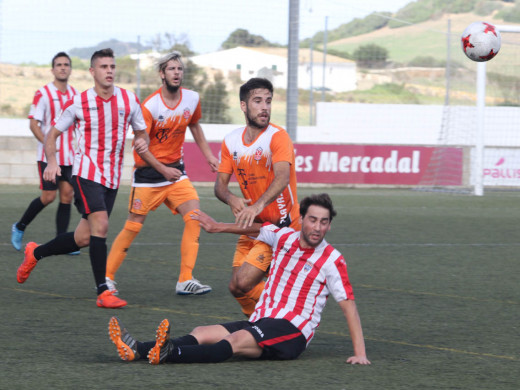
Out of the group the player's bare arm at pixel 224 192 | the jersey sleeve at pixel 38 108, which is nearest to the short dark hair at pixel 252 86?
the player's bare arm at pixel 224 192

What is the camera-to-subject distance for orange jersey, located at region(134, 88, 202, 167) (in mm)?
7523

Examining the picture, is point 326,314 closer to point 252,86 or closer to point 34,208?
point 252,86

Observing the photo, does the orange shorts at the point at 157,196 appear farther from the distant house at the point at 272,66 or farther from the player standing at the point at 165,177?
the distant house at the point at 272,66

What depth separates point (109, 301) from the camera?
21.7 ft

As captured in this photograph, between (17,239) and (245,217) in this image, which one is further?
(17,239)

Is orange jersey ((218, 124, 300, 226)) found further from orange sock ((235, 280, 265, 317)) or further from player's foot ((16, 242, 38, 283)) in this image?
player's foot ((16, 242, 38, 283))

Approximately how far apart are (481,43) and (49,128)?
5550mm

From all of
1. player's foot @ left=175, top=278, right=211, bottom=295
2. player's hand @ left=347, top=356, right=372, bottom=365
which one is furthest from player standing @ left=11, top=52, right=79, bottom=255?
player's hand @ left=347, top=356, right=372, bottom=365

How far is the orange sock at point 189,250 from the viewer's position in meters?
7.43

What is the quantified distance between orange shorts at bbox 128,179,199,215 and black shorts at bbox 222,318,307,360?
2.68m

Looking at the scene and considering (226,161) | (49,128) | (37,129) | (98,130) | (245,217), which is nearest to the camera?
(245,217)

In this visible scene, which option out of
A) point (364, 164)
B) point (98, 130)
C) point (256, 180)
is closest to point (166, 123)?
point (98, 130)

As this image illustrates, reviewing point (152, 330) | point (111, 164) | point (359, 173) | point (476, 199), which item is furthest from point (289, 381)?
point (359, 173)

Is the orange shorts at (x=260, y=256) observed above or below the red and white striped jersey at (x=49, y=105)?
below
